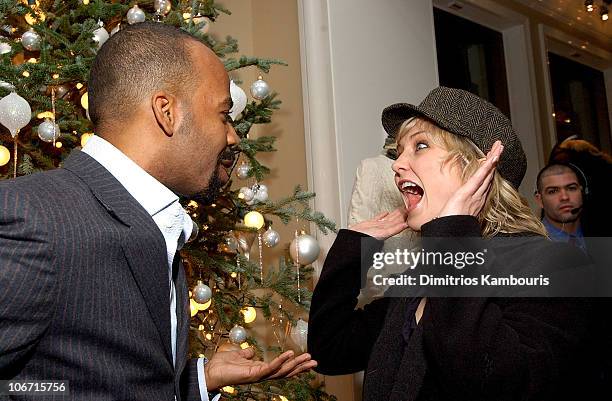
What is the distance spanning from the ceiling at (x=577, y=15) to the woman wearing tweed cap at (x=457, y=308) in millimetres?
4280

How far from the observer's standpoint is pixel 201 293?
2420mm

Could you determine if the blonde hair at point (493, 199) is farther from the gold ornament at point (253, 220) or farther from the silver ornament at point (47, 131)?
the silver ornament at point (47, 131)

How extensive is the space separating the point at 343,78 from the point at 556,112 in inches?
129

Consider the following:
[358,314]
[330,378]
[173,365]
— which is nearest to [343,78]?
[330,378]

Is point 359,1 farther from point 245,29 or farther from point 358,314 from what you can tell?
point 358,314

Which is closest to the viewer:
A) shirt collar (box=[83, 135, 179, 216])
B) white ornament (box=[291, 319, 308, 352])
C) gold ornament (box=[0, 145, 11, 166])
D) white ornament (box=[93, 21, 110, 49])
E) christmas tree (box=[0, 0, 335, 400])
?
shirt collar (box=[83, 135, 179, 216])

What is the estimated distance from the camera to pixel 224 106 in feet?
5.14

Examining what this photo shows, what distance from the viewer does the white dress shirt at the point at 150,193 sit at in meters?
1.36

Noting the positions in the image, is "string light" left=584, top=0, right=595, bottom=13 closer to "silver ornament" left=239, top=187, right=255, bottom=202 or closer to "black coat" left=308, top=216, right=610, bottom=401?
"silver ornament" left=239, top=187, right=255, bottom=202

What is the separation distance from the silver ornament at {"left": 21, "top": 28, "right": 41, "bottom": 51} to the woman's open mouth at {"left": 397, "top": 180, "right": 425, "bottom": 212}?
4.29 ft

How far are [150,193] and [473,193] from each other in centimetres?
70

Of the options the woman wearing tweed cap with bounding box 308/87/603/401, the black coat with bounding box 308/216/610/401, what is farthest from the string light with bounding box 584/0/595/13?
the black coat with bounding box 308/216/610/401

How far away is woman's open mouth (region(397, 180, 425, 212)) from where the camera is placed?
1.74 meters

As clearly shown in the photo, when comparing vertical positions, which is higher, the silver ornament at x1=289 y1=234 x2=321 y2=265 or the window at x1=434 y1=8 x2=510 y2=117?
the window at x1=434 y1=8 x2=510 y2=117
